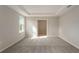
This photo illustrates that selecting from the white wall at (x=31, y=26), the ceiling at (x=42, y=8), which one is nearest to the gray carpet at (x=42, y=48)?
the ceiling at (x=42, y=8)

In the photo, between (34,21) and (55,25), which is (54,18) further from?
(34,21)

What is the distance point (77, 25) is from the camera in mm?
5496

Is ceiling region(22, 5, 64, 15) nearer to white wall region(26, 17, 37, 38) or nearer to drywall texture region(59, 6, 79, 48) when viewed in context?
drywall texture region(59, 6, 79, 48)

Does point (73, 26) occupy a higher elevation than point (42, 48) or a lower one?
higher

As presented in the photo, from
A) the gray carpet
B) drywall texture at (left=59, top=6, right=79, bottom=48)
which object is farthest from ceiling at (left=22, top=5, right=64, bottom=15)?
the gray carpet

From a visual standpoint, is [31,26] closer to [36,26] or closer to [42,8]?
[36,26]

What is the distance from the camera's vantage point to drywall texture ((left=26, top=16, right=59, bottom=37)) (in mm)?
11141

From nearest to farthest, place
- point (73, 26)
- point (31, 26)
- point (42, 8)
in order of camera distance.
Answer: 1. point (73, 26)
2. point (42, 8)
3. point (31, 26)

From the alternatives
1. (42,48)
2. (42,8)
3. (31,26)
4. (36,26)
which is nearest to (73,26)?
(42,8)

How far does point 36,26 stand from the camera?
11.2 metres
